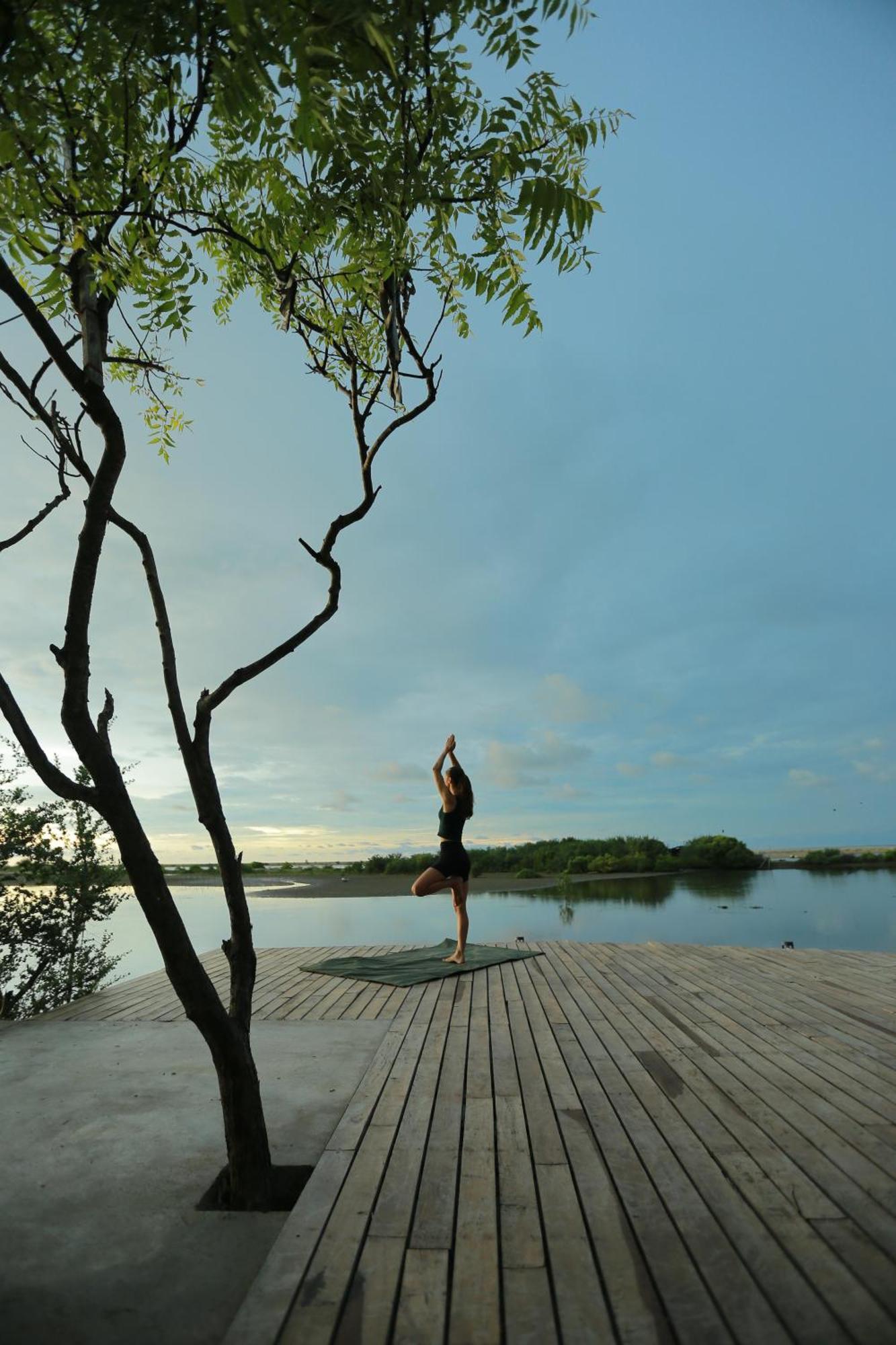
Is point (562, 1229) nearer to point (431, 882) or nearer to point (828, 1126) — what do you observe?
point (828, 1126)

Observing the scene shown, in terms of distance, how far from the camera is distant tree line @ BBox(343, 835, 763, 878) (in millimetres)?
21188

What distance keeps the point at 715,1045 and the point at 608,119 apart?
3832mm

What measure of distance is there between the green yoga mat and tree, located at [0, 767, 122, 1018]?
7.36 feet

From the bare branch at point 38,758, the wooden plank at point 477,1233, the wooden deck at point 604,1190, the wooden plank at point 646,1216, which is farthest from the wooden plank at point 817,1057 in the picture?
the bare branch at point 38,758

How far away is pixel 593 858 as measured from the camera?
21969 mm

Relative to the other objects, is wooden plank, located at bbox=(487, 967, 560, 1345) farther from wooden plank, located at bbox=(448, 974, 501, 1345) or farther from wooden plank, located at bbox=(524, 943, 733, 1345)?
wooden plank, located at bbox=(524, 943, 733, 1345)

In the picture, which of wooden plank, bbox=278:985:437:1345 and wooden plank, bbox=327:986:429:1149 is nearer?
Answer: wooden plank, bbox=278:985:437:1345

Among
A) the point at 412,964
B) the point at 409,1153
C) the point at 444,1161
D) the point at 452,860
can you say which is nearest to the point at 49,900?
the point at 412,964

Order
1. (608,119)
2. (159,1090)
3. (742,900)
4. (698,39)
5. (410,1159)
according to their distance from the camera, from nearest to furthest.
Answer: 1. (698,39)
2. (608,119)
3. (410,1159)
4. (159,1090)
5. (742,900)

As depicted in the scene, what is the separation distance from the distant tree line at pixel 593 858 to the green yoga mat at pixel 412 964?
13297 mm

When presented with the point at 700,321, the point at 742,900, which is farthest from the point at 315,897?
the point at 700,321

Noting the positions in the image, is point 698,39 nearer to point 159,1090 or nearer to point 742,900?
point 159,1090

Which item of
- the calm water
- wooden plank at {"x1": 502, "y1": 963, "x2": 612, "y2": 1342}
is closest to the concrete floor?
wooden plank at {"x1": 502, "y1": 963, "x2": 612, "y2": 1342}

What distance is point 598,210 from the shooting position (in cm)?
205
